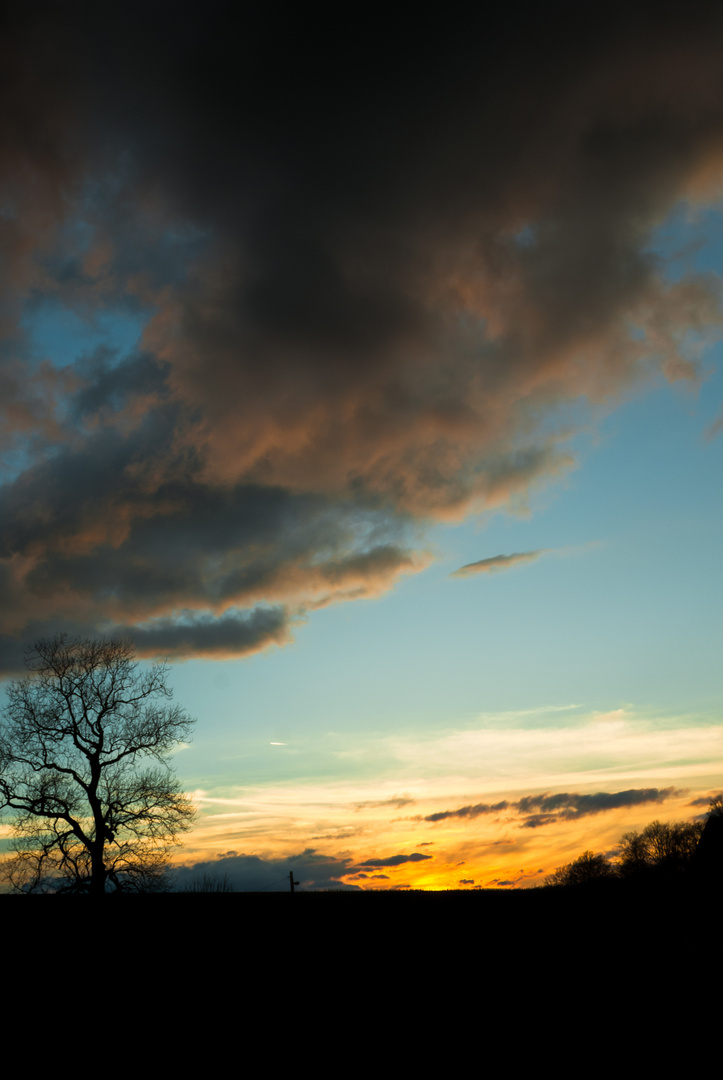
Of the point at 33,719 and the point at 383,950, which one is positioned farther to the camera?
the point at 33,719

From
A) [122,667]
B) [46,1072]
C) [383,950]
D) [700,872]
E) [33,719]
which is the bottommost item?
[700,872]

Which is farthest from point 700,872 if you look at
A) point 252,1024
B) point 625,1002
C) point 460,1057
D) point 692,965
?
point 252,1024

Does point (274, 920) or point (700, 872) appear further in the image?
point (700, 872)

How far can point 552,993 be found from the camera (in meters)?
7.98

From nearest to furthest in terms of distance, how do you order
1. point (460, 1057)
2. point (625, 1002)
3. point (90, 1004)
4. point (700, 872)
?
point (460, 1057) → point (90, 1004) → point (625, 1002) → point (700, 872)

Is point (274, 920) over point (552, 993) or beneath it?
over

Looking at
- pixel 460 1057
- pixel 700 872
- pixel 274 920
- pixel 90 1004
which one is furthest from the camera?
pixel 700 872

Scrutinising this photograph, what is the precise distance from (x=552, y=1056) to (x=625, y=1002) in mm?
1886

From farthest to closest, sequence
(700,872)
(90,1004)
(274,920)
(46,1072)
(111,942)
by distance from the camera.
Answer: (700,872) → (274,920) → (111,942) → (90,1004) → (46,1072)

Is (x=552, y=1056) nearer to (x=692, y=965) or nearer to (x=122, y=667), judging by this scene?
(x=692, y=965)

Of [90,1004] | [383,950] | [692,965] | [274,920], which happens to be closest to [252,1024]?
[90,1004]

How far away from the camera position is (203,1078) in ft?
18.9

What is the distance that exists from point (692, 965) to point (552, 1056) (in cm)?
396

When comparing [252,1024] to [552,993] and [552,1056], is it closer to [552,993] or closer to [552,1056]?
[552,1056]
